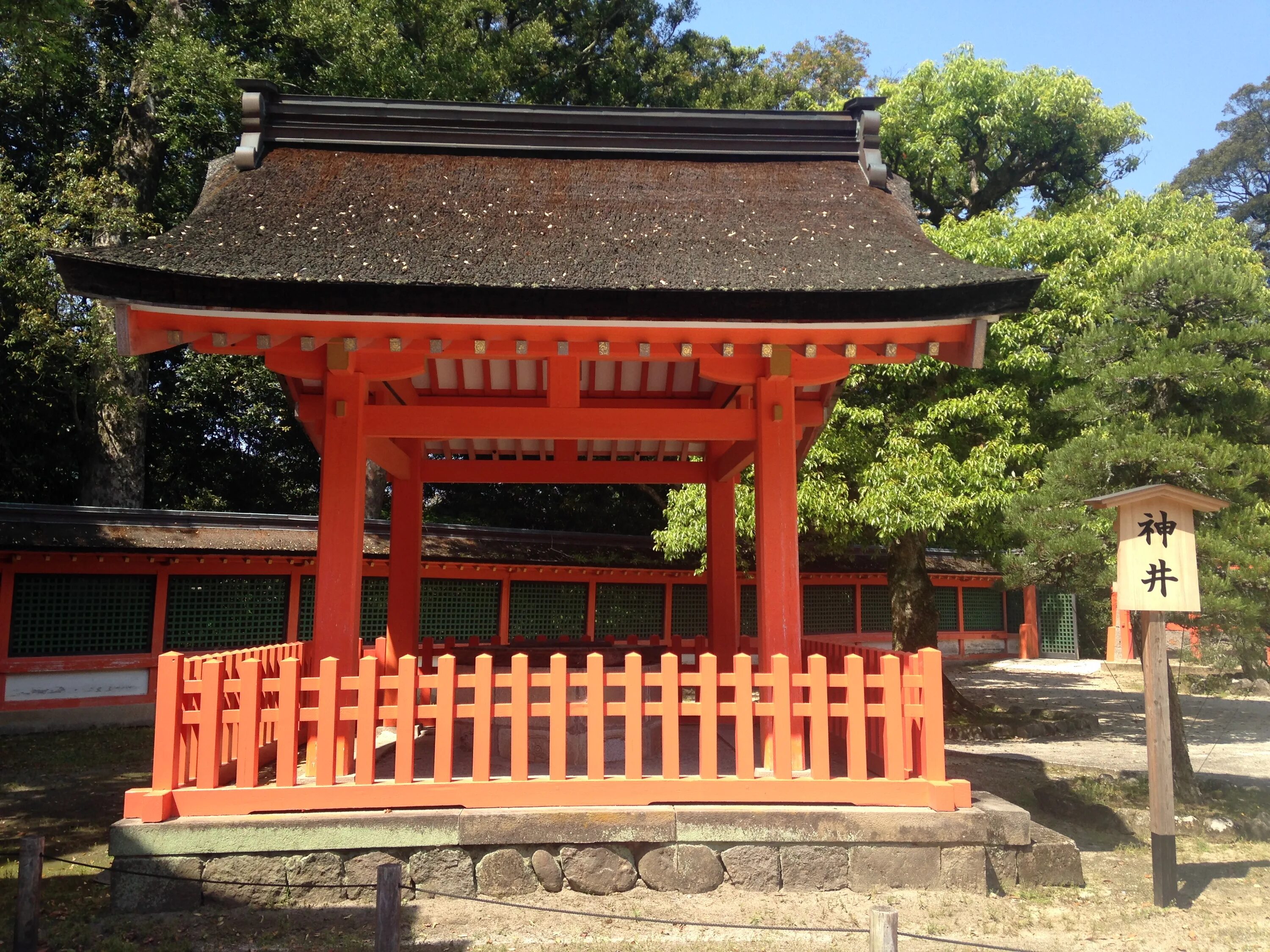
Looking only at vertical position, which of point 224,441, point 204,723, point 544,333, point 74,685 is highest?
point 224,441

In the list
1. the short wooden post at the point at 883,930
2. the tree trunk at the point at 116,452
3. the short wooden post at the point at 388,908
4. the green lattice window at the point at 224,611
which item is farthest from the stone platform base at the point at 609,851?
the tree trunk at the point at 116,452

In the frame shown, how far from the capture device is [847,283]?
213 inches

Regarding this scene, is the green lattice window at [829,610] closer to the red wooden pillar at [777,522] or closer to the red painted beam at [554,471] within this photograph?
the red painted beam at [554,471]

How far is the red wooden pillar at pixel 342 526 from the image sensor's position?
5738 millimetres

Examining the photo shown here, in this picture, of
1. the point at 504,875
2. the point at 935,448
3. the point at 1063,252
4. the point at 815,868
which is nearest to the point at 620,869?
the point at 504,875

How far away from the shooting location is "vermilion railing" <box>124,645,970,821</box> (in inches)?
197

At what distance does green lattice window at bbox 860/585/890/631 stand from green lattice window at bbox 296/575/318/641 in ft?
35.2

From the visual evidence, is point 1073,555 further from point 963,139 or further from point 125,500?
point 125,500

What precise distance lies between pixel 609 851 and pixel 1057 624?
2028cm

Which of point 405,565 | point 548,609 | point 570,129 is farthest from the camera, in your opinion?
point 548,609

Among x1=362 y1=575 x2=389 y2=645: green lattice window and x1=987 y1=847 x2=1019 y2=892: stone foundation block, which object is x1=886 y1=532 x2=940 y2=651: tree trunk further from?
x1=362 y1=575 x2=389 y2=645: green lattice window

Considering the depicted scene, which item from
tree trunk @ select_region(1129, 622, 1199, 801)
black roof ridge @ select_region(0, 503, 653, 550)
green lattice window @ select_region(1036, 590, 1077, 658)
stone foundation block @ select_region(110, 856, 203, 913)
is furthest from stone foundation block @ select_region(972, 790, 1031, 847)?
green lattice window @ select_region(1036, 590, 1077, 658)

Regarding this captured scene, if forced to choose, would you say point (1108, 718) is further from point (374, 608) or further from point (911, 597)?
point (374, 608)

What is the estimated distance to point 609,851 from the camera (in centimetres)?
510
